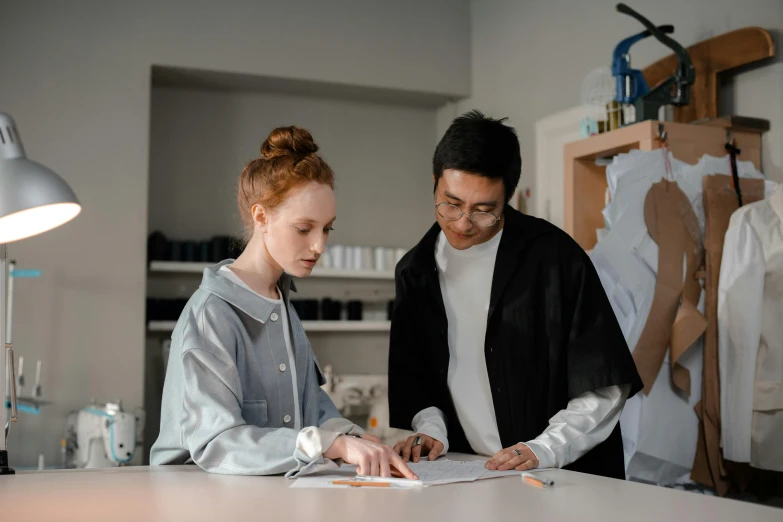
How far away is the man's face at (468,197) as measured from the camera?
6.44 ft

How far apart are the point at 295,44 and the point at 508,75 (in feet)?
Result: 3.98

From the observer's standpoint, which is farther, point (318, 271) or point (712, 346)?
point (318, 271)

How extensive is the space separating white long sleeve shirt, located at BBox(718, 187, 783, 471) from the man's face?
3.35 feet

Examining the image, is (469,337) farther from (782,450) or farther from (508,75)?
(508,75)

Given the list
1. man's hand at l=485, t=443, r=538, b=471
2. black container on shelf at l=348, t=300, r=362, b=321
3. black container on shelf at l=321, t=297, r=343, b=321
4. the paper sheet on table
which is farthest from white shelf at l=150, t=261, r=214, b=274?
man's hand at l=485, t=443, r=538, b=471

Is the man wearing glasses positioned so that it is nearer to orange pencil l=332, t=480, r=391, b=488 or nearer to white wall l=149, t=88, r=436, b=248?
orange pencil l=332, t=480, r=391, b=488

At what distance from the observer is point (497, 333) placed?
2045mm

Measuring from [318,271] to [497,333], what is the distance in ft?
9.65

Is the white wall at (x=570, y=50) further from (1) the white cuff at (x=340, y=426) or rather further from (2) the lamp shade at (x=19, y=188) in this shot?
(2) the lamp shade at (x=19, y=188)

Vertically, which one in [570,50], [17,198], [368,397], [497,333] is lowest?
[368,397]

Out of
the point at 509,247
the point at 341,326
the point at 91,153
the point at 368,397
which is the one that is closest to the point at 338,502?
the point at 509,247

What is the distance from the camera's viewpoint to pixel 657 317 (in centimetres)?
279

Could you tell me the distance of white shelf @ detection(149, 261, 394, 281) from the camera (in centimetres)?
461

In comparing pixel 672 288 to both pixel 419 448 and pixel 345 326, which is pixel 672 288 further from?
pixel 345 326
